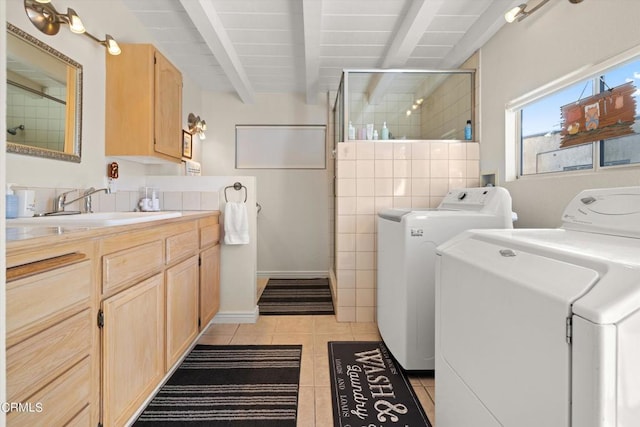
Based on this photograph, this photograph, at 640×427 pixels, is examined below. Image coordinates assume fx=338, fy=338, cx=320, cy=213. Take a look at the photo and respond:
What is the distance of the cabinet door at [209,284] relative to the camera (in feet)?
7.35

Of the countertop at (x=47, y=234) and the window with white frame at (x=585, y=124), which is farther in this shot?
the window with white frame at (x=585, y=124)

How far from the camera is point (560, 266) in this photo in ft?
2.66

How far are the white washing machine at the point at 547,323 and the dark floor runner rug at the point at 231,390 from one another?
79 cm

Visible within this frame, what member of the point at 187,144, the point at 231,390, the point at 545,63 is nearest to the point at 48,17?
the point at 187,144

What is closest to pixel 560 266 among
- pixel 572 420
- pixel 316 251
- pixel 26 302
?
pixel 572 420

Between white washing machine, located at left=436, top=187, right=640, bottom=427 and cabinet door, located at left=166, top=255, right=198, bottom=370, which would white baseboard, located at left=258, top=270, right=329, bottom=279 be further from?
white washing machine, located at left=436, top=187, right=640, bottom=427

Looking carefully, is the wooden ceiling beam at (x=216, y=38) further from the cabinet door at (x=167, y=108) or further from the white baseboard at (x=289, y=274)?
the white baseboard at (x=289, y=274)

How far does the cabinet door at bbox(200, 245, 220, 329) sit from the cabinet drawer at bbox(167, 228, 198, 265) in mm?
Result: 181

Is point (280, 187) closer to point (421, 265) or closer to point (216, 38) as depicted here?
point (216, 38)

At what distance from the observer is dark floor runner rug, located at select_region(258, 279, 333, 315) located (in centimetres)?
304

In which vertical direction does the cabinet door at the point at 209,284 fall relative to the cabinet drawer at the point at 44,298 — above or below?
below

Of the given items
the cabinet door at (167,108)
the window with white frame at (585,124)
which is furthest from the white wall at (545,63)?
the cabinet door at (167,108)

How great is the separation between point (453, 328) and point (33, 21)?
2286 millimetres

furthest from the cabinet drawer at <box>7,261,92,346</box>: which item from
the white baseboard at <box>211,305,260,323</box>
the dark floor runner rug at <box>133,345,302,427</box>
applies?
the white baseboard at <box>211,305,260,323</box>
